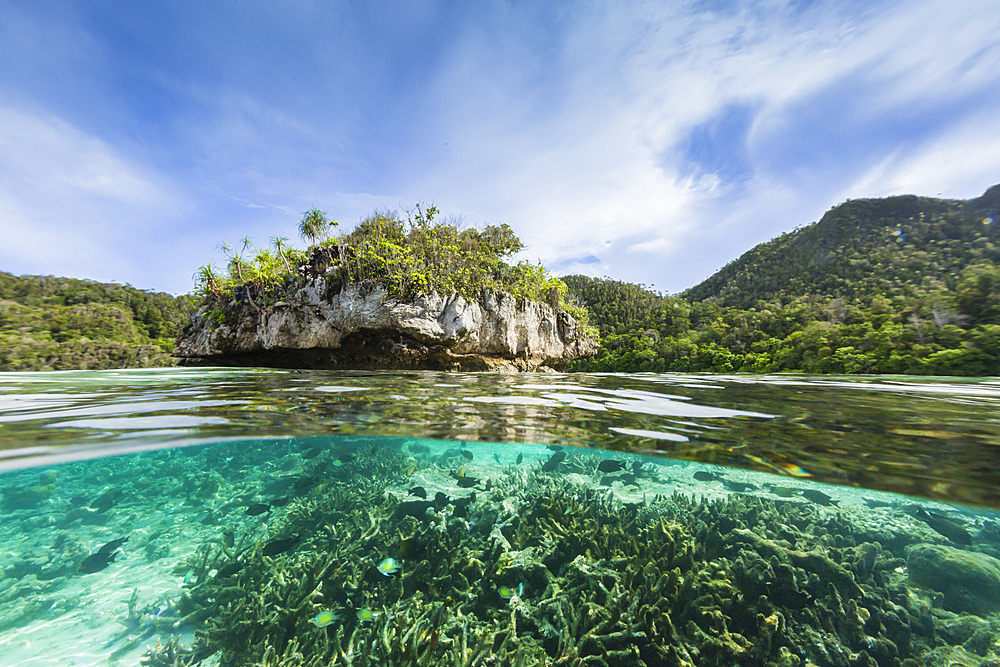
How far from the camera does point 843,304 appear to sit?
35.6m

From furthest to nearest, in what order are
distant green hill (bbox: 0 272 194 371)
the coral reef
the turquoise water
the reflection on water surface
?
distant green hill (bbox: 0 272 194 371)
the coral reef
the turquoise water
the reflection on water surface

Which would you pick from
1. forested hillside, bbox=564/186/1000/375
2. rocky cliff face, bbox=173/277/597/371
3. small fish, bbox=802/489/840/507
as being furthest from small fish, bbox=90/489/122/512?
forested hillside, bbox=564/186/1000/375

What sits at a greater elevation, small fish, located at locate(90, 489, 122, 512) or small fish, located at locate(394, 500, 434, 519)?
small fish, located at locate(394, 500, 434, 519)

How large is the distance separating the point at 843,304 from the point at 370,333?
4674 centimetres

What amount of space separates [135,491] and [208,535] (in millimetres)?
5581

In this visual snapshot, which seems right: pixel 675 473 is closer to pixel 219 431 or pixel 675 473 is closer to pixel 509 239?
pixel 219 431

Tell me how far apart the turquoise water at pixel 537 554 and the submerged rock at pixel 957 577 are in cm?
3

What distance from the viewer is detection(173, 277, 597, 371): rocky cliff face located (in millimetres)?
12773

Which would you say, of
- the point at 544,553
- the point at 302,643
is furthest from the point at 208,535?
the point at 544,553

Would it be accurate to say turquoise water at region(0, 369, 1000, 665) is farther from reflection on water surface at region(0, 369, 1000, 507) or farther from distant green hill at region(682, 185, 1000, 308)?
distant green hill at region(682, 185, 1000, 308)

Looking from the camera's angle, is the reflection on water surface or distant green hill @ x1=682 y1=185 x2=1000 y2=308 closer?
the reflection on water surface

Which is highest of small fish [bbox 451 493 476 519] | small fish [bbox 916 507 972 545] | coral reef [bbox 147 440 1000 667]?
small fish [bbox 451 493 476 519]

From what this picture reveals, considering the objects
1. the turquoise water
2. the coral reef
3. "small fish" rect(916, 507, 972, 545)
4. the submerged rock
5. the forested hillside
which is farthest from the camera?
the forested hillside

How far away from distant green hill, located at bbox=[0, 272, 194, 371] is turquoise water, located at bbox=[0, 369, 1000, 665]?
13401 mm
